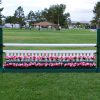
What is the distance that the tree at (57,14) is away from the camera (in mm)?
161250

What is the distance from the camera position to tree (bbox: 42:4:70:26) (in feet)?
529

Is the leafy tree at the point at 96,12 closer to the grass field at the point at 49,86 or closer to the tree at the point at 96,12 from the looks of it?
the tree at the point at 96,12

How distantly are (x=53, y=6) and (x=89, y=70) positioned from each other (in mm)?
152047

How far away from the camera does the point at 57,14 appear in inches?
6329

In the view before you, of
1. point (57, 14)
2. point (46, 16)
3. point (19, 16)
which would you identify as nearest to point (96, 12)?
point (57, 14)

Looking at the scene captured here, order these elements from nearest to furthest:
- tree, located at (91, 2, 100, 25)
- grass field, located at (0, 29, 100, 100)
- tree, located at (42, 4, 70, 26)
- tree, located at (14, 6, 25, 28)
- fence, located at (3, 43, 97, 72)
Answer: grass field, located at (0, 29, 100, 100), fence, located at (3, 43, 97, 72), tree, located at (91, 2, 100, 25), tree, located at (42, 4, 70, 26), tree, located at (14, 6, 25, 28)

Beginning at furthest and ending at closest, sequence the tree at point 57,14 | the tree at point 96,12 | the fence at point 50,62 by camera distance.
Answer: the tree at point 57,14 → the tree at point 96,12 → the fence at point 50,62

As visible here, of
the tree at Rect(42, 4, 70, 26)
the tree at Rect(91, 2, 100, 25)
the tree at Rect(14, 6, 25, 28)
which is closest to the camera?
the tree at Rect(91, 2, 100, 25)

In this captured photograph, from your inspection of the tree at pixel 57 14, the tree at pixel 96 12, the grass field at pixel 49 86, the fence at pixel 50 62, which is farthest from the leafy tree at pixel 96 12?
the grass field at pixel 49 86

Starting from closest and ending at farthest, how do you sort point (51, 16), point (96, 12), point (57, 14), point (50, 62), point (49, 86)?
point (49, 86) → point (50, 62) → point (96, 12) → point (57, 14) → point (51, 16)

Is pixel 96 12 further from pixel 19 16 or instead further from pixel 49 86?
pixel 49 86

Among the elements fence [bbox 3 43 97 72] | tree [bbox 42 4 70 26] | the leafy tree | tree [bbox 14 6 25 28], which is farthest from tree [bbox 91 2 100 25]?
fence [bbox 3 43 97 72]

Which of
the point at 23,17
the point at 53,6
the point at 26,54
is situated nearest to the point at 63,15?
the point at 53,6

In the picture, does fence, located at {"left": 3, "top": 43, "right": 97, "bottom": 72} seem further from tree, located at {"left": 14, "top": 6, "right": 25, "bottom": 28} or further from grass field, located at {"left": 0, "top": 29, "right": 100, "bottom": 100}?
tree, located at {"left": 14, "top": 6, "right": 25, "bottom": 28}
